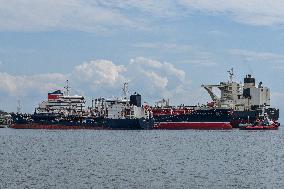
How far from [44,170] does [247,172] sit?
1794 cm

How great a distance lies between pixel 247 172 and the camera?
5456cm

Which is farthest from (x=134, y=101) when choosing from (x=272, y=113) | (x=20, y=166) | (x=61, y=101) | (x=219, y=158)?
(x=20, y=166)

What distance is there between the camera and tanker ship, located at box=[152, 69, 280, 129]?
549ft

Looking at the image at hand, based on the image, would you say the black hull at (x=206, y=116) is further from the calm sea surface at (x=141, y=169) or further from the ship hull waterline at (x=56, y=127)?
the calm sea surface at (x=141, y=169)

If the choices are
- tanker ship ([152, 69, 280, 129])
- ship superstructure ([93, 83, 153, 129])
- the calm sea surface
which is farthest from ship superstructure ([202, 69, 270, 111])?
the calm sea surface

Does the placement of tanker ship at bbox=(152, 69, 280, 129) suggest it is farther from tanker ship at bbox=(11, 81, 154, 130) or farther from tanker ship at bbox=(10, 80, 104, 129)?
tanker ship at bbox=(10, 80, 104, 129)

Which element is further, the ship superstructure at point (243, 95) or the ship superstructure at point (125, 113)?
the ship superstructure at point (243, 95)

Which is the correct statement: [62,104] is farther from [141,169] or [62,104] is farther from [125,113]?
[141,169]

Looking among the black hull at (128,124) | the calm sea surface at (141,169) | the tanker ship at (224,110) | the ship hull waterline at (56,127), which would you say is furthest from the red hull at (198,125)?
the calm sea surface at (141,169)

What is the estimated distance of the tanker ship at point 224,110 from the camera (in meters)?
167

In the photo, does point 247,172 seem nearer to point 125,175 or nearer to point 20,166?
point 125,175

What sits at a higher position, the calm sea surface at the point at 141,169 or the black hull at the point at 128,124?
the black hull at the point at 128,124

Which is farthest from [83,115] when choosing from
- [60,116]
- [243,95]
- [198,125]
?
[243,95]

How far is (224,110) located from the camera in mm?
166125
